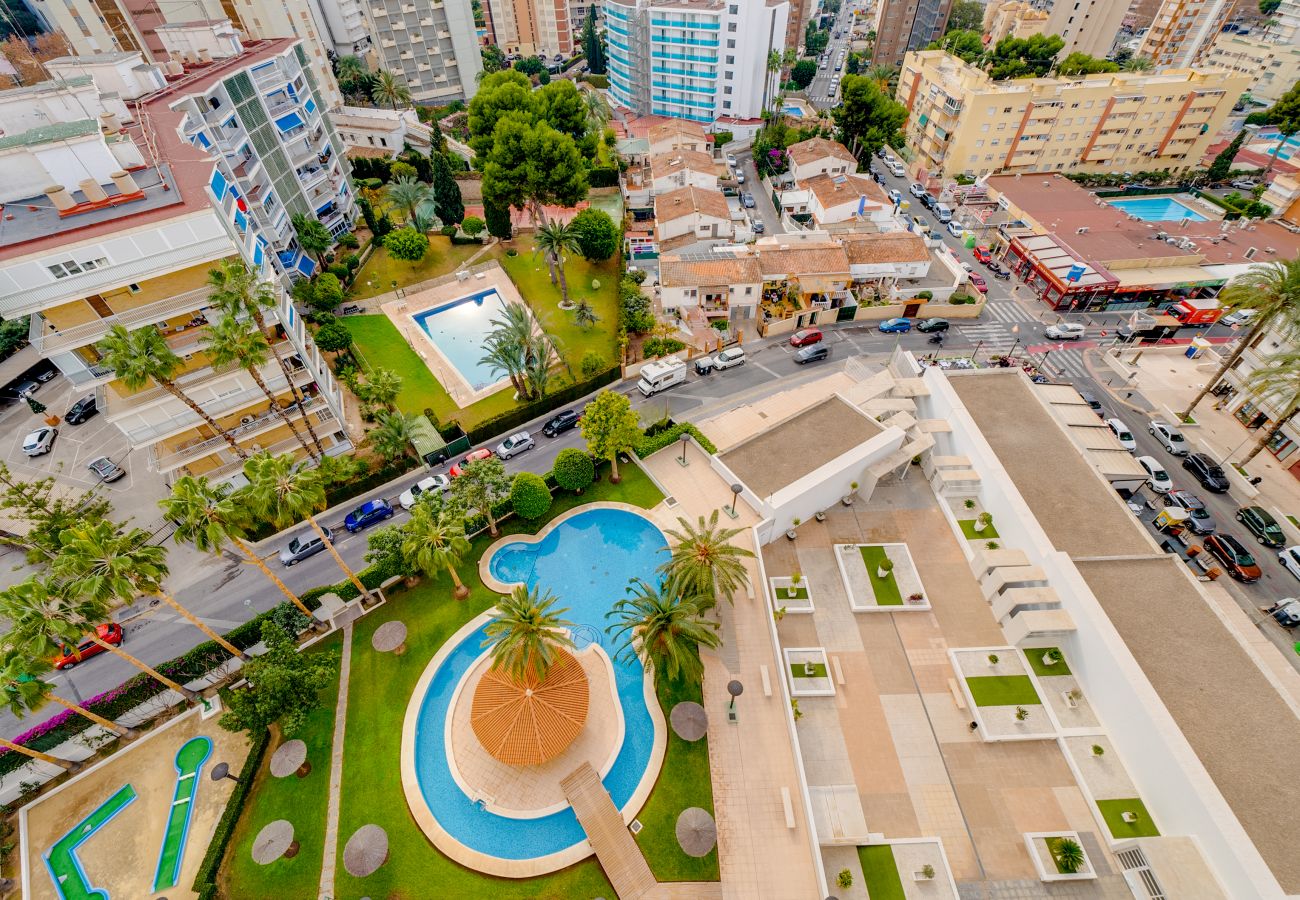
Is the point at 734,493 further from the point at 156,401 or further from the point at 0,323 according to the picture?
the point at 0,323

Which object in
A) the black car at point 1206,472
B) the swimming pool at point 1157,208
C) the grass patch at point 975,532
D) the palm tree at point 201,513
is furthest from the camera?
the swimming pool at point 1157,208

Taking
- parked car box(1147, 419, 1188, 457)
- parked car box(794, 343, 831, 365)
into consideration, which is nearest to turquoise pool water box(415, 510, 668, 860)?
parked car box(794, 343, 831, 365)

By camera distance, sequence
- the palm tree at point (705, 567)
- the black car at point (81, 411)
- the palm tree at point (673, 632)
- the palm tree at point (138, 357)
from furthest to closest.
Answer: the black car at point (81, 411) → the palm tree at point (705, 567) → the palm tree at point (138, 357) → the palm tree at point (673, 632)

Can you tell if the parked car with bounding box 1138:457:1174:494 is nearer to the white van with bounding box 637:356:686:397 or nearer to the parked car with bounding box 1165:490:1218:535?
the parked car with bounding box 1165:490:1218:535

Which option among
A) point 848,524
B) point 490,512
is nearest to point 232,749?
point 490,512

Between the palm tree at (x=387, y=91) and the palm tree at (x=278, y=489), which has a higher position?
the palm tree at (x=387, y=91)

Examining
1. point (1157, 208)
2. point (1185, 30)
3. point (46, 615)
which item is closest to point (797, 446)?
point (46, 615)

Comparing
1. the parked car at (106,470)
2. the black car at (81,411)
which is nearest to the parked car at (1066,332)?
the parked car at (106,470)

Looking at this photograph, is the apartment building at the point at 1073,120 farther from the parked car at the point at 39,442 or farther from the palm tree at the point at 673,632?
the parked car at the point at 39,442
